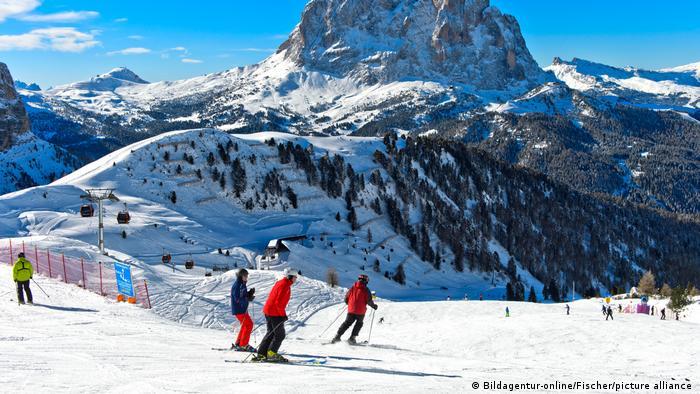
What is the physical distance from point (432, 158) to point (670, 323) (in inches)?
5512

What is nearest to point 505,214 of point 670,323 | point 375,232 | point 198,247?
point 375,232

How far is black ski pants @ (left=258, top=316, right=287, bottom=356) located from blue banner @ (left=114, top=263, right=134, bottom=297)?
64.9ft

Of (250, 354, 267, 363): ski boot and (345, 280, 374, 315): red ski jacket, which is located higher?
(345, 280, 374, 315): red ski jacket

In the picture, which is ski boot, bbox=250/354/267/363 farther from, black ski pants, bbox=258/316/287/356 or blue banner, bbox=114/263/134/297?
blue banner, bbox=114/263/134/297

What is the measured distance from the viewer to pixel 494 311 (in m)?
48.7

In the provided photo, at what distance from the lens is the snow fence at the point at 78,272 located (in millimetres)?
37397

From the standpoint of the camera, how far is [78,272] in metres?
39.7

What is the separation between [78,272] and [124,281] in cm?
538

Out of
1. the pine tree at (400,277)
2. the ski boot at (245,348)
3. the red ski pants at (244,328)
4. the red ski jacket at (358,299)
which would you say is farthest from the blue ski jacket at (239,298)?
the pine tree at (400,277)

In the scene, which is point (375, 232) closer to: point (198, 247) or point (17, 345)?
point (198, 247)

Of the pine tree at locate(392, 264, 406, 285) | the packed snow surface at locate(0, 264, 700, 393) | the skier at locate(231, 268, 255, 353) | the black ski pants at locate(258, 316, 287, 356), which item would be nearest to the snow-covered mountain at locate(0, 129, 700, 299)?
the pine tree at locate(392, 264, 406, 285)

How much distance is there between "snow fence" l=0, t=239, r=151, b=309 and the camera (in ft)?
123

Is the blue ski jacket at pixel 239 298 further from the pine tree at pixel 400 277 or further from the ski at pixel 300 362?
the pine tree at pixel 400 277

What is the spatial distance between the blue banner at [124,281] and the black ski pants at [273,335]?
1979cm
